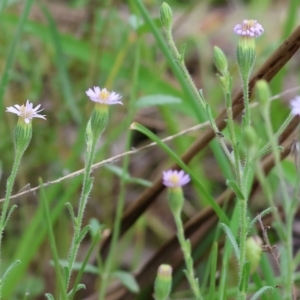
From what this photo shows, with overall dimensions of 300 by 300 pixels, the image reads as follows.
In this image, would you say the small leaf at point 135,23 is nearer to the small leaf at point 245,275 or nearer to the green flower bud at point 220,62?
the green flower bud at point 220,62

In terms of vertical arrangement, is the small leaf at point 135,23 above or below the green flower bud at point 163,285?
above

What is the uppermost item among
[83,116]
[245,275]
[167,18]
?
[83,116]

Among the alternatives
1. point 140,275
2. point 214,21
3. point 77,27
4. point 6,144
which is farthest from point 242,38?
point 214,21

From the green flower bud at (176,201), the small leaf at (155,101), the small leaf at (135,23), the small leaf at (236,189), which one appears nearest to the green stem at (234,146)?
the small leaf at (236,189)

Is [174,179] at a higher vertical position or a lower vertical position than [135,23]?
lower

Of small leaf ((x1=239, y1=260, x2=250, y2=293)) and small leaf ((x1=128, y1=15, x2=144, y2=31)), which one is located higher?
small leaf ((x1=128, y1=15, x2=144, y2=31))

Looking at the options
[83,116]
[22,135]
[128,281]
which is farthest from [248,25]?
[83,116]

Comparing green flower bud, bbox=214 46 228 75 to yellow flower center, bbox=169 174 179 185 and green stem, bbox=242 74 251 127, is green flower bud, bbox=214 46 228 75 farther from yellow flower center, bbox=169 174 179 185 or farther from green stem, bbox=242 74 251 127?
yellow flower center, bbox=169 174 179 185

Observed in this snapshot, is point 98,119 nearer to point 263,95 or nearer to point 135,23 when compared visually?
point 263,95

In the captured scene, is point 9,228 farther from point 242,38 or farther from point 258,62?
point 242,38

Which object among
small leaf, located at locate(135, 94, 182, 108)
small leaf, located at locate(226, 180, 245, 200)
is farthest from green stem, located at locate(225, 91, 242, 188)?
small leaf, located at locate(135, 94, 182, 108)

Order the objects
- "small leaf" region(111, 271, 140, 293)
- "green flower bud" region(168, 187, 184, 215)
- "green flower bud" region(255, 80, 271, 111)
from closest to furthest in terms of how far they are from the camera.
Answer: "green flower bud" region(255, 80, 271, 111), "green flower bud" region(168, 187, 184, 215), "small leaf" region(111, 271, 140, 293)
